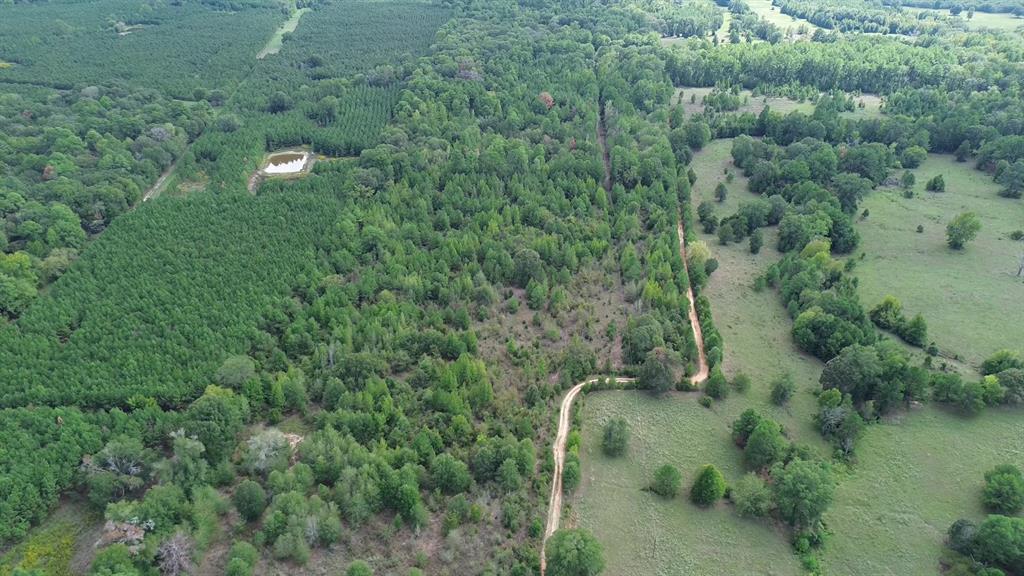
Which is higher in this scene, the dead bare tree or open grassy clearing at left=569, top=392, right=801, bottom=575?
the dead bare tree

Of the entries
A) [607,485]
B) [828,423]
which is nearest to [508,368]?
[607,485]

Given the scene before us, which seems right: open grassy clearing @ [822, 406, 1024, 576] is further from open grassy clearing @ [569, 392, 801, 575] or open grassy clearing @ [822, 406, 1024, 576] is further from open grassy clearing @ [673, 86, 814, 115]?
open grassy clearing @ [673, 86, 814, 115]

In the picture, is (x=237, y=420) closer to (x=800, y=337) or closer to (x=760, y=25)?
(x=800, y=337)

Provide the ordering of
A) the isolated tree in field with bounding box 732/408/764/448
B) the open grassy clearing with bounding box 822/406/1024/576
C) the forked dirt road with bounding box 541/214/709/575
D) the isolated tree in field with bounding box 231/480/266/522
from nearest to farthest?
the isolated tree in field with bounding box 231/480/266/522, the open grassy clearing with bounding box 822/406/1024/576, the forked dirt road with bounding box 541/214/709/575, the isolated tree in field with bounding box 732/408/764/448

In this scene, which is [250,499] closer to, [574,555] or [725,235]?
[574,555]

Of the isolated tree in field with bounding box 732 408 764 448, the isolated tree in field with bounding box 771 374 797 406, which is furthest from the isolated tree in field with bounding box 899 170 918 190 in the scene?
the isolated tree in field with bounding box 732 408 764 448

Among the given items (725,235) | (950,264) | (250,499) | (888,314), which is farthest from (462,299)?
(950,264)
